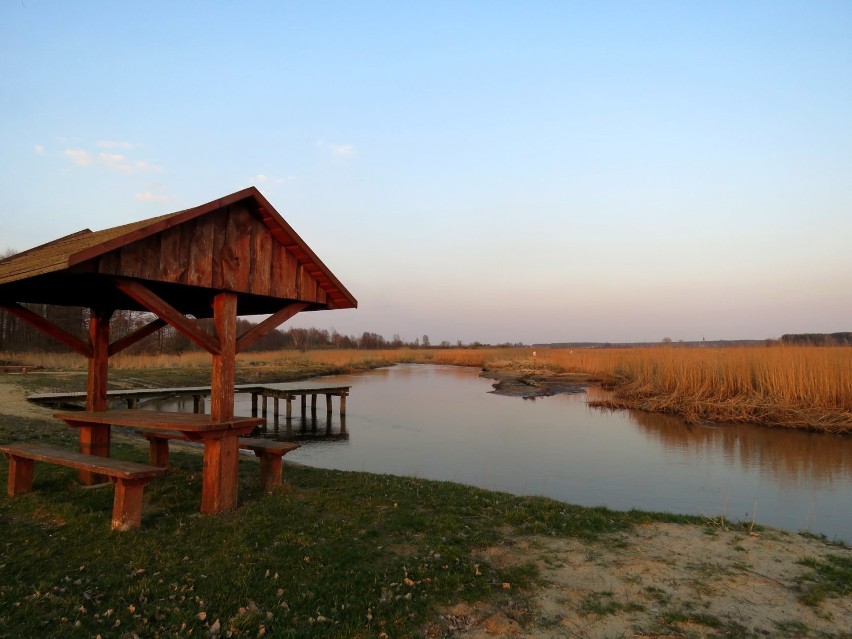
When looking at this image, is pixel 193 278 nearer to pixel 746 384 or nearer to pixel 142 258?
pixel 142 258

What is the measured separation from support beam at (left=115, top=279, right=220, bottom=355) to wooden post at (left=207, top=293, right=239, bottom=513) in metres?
0.15

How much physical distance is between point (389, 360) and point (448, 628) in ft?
198

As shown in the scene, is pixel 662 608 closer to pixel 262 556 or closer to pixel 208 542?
pixel 262 556

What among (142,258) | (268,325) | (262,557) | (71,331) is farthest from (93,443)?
(71,331)

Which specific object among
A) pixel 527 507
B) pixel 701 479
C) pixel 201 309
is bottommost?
pixel 701 479

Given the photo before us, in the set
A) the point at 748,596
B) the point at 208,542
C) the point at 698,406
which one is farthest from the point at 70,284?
the point at 698,406

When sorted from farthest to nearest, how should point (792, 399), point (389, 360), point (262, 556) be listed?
point (389, 360)
point (792, 399)
point (262, 556)

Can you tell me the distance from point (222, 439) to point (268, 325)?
1.45 metres

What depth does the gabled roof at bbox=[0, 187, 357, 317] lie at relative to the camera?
17.3ft

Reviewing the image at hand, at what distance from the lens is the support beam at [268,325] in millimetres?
6512

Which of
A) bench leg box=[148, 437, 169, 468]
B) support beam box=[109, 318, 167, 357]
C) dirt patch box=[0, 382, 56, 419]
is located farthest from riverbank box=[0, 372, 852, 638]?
dirt patch box=[0, 382, 56, 419]

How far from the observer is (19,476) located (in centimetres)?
662

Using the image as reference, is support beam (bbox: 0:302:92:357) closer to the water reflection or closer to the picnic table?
the picnic table

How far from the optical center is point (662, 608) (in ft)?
13.5
